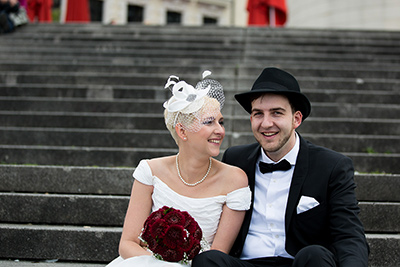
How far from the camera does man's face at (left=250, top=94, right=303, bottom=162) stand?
2674 mm

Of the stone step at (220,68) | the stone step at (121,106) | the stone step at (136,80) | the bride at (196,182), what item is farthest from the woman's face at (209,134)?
the stone step at (220,68)

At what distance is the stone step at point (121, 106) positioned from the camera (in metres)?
5.60

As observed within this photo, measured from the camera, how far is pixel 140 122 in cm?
537

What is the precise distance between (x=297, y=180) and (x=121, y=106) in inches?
140

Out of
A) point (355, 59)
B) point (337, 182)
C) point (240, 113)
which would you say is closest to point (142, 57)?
point (240, 113)

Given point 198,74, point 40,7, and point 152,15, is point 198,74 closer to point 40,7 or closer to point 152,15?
point 40,7

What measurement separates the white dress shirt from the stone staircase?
3.16 feet

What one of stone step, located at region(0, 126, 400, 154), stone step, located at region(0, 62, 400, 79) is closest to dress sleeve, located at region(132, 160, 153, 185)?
stone step, located at region(0, 126, 400, 154)

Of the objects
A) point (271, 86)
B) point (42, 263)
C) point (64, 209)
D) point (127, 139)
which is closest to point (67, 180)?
point (64, 209)

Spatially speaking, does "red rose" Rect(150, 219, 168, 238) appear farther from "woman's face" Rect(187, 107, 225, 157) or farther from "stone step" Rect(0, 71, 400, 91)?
"stone step" Rect(0, 71, 400, 91)

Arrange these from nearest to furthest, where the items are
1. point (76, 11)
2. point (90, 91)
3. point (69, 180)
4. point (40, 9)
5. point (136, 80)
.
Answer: point (69, 180), point (90, 91), point (136, 80), point (76, 11), point (40, 9)

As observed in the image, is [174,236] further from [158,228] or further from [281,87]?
[281,87]

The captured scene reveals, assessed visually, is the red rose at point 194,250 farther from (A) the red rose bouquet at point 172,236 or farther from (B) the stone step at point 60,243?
(B) the stone step at point 60,243

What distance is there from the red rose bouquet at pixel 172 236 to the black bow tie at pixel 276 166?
0.60m
